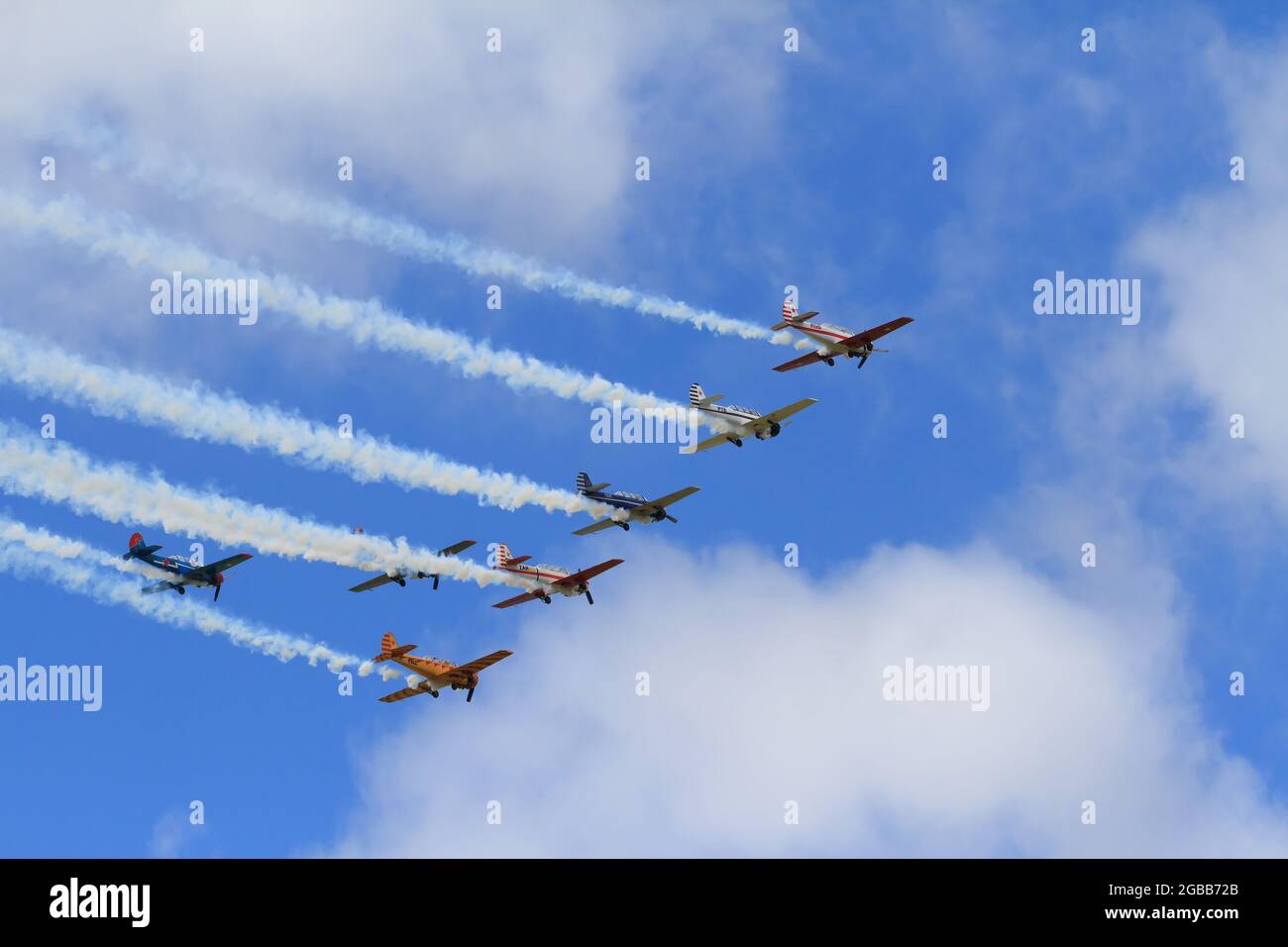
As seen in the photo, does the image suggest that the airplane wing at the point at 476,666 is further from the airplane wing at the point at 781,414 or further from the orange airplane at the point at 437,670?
the airplane wing at the point at 781,414

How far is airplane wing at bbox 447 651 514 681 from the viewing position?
79.4 m

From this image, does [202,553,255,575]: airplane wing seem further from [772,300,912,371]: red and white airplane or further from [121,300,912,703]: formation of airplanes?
[772,300,912,371]: red and white airplane

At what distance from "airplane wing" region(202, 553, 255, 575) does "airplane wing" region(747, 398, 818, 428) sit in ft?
68.8

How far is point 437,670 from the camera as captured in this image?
79.2m

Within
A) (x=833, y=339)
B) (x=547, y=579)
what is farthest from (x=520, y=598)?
(x=833, y=339)

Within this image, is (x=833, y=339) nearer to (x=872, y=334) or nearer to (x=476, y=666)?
(x=872, y=334)

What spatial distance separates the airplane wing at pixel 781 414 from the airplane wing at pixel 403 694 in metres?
17.1

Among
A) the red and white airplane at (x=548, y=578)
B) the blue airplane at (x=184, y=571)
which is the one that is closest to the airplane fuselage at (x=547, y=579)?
the red and white airplane at (x=548, y=578)

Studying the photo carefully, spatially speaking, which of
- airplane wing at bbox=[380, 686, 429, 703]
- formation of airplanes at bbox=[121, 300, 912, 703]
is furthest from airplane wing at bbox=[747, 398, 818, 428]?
airplane wing at bbox=[380, 686, 429, 703]

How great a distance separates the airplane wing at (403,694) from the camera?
80500mm
